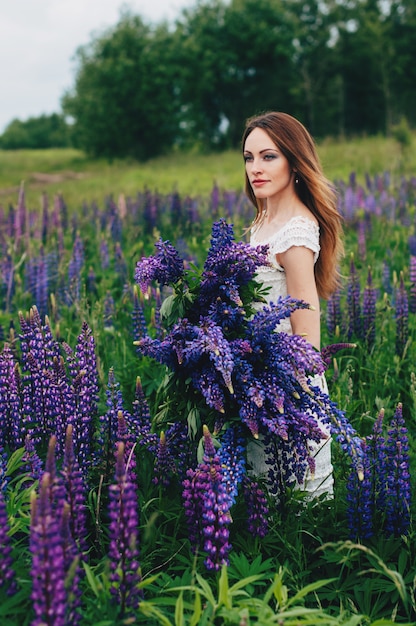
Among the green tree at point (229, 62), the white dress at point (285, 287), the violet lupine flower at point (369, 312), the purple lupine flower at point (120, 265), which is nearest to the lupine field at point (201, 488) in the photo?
the white dress at point (285, 287)

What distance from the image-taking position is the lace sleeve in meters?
2.89

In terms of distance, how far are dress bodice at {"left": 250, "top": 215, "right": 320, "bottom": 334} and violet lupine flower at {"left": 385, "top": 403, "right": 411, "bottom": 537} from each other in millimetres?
781

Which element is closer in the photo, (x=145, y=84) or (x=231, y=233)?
(x=231, y=233)

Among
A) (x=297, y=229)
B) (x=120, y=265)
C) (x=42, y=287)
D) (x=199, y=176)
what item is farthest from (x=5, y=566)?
(x=199, y=176)

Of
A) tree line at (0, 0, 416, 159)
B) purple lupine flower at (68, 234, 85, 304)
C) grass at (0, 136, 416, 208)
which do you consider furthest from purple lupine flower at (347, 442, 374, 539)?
tree line at (0, 0, 416, 159)

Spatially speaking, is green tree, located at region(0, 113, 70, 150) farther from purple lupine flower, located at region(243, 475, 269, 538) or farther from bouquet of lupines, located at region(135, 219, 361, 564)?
purple lupine flower, located at region(243, 475, 269, 538)

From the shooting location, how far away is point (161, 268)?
8.09 ft

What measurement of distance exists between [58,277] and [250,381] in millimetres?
3112

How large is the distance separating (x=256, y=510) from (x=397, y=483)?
1.88 ft

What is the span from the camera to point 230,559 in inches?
89.0

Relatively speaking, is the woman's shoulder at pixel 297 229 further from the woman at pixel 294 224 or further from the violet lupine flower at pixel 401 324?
the violet lupine flower at pixel 401 324

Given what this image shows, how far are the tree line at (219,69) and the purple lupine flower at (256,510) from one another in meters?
30.5

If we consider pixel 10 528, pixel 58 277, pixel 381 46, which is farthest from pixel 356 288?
pixel 381 46

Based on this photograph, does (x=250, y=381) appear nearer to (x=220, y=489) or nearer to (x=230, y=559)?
(x=220, y=489)
